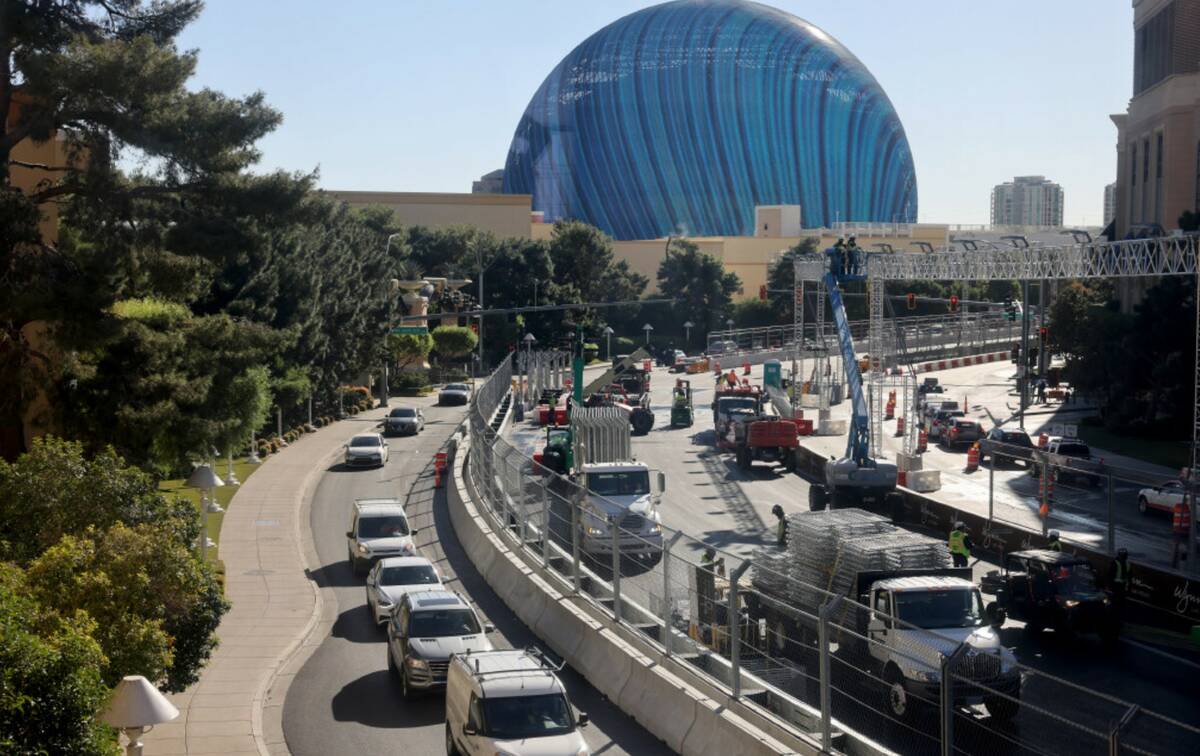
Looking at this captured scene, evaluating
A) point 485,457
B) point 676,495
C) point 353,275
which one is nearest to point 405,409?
point 353,275

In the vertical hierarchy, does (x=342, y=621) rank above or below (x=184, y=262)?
below

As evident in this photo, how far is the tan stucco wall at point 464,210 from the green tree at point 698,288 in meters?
17.6

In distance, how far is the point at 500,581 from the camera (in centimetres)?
2602

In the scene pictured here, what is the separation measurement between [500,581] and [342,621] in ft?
9.98

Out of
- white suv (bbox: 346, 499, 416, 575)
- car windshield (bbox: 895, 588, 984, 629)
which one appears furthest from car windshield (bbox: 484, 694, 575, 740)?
white suv (bbox: 346, 499, 416, 575)

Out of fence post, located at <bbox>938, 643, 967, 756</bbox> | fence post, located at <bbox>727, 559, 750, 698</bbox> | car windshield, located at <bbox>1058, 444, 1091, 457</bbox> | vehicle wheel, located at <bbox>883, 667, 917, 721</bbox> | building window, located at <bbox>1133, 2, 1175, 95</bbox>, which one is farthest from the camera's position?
building window, located at <bbox>1133, 2, 1175, 95</bbox>

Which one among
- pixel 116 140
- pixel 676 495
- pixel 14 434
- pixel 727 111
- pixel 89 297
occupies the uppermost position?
pixel 727 111

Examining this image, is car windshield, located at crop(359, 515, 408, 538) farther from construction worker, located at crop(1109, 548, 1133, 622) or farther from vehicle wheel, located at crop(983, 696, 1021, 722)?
vehicle wheel, located at crop(983, 696, 1021, 722)

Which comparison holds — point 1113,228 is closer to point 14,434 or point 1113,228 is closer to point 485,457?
point 485,457

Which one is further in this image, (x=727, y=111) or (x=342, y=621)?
(x=727, y=111)

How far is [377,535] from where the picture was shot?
2983 centimetres

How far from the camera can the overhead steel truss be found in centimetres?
3712

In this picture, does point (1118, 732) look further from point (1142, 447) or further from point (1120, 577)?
point (1142, 447)

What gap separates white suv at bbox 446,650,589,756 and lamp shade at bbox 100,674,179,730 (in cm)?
324
